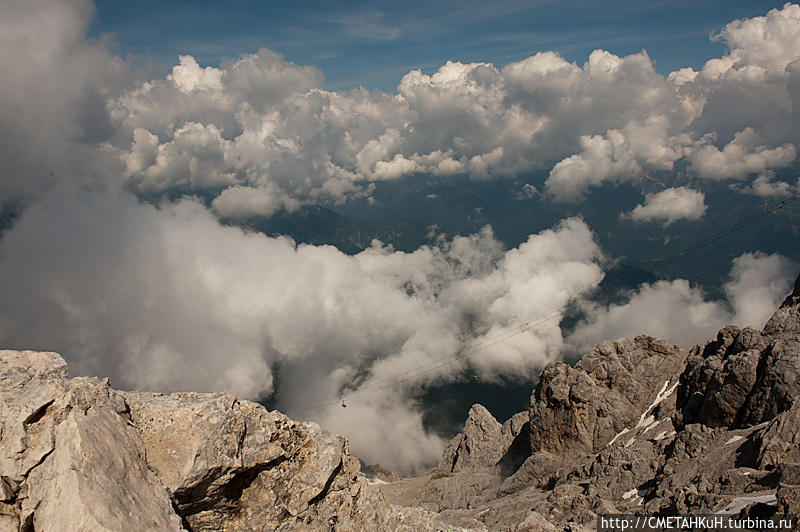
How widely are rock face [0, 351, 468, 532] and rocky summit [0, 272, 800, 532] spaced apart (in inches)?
1.6

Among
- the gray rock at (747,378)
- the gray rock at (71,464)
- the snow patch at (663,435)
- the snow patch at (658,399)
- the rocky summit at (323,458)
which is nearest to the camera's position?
the gray rock at (71,464)

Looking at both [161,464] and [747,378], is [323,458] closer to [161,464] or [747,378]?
[161,464]

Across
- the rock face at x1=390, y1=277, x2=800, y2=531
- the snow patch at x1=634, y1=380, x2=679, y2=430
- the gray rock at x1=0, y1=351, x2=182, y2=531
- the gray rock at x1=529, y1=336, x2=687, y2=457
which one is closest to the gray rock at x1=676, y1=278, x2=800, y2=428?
the rock face at x1=390, y1=277, x2=800, y2=531

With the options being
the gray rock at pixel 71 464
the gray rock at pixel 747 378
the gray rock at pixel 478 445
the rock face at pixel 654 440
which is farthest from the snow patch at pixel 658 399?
the gray rock at pixel 71 464

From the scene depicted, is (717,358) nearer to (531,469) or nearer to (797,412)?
(797,412)

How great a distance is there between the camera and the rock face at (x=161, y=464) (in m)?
10.3

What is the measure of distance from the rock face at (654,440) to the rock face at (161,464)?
17.9 meters

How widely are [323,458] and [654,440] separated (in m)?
55.0

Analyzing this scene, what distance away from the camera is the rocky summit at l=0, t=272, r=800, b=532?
1077 cm

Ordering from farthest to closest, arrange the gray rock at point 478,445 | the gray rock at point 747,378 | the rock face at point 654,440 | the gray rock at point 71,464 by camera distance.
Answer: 1. the gray rock at point 478,445
2. the gray rock at point 747,378
3. the rock face at point 654,440
4. the gray rock at point 71,464

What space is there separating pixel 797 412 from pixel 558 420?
1691 inches

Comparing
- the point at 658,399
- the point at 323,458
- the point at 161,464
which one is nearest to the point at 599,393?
the point at 658,399

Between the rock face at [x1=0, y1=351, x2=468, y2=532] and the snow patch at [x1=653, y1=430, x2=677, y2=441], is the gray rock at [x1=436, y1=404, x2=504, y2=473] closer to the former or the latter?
the snow patch at [x1=653, y1=430, x2=677, y2=441]

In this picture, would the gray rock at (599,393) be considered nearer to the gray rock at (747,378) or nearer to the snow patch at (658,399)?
the snow patch at (658,399)
